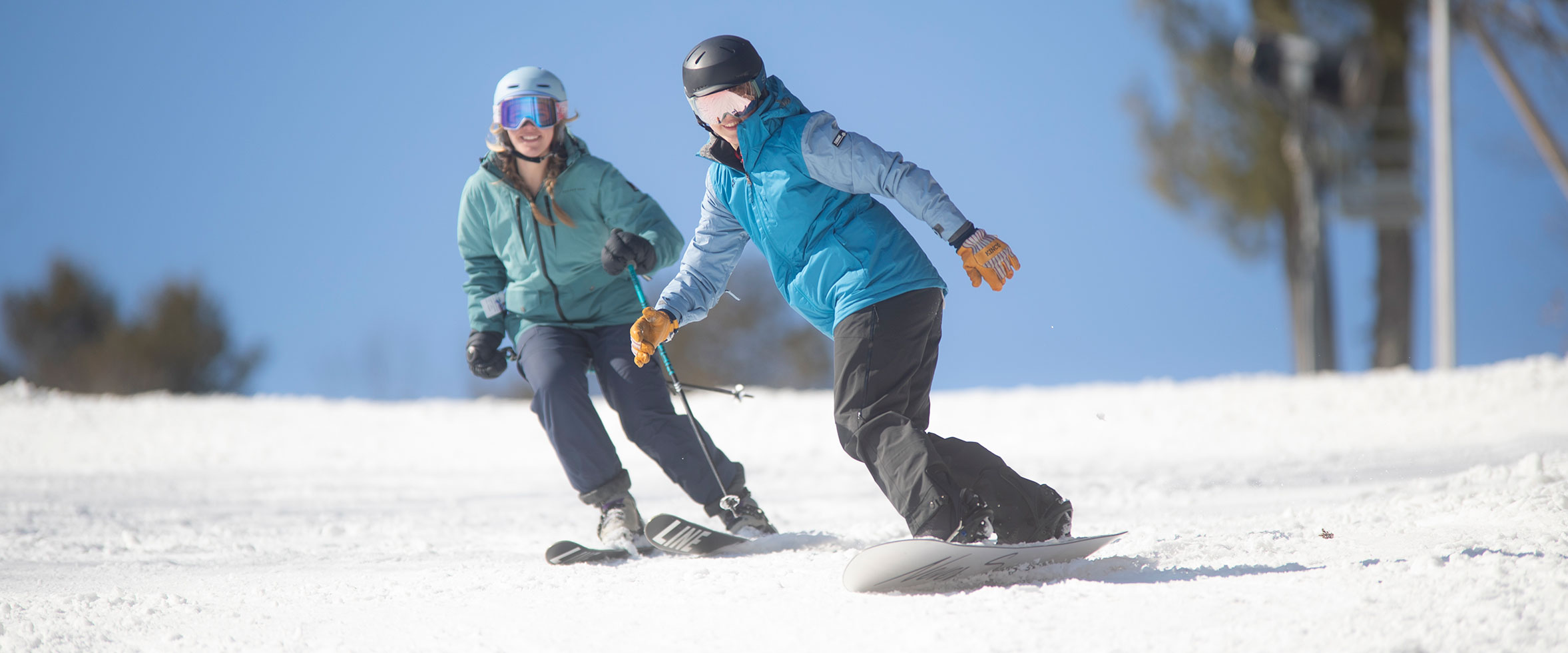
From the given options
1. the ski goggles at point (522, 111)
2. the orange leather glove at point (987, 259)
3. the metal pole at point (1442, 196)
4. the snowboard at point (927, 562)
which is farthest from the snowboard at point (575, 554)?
the metal pole at point (1442, 196)

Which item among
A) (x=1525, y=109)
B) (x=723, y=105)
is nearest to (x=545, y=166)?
(x=723, y=105)

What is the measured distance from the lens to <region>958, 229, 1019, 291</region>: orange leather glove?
2.70 metres

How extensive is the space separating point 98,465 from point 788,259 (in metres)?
7.77

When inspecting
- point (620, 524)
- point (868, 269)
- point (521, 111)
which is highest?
point (521, 111)

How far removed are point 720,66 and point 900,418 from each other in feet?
3.38

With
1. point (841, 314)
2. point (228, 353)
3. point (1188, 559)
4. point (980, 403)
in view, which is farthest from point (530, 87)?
point (228, 353)

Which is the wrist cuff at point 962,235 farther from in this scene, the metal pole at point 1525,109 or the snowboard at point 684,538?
the metal pole at point 1525,109

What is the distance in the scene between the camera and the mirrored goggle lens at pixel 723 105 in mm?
2969

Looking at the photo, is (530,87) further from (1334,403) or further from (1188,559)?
(1334,403)

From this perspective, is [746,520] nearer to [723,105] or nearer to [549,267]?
[549,267]

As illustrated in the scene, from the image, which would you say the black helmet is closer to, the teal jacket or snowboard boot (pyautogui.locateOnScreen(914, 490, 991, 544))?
the teal jacket

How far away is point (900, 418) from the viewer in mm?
2781

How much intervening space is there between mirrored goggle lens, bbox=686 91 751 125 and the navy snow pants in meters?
1.03

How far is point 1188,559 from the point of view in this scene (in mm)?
2830
